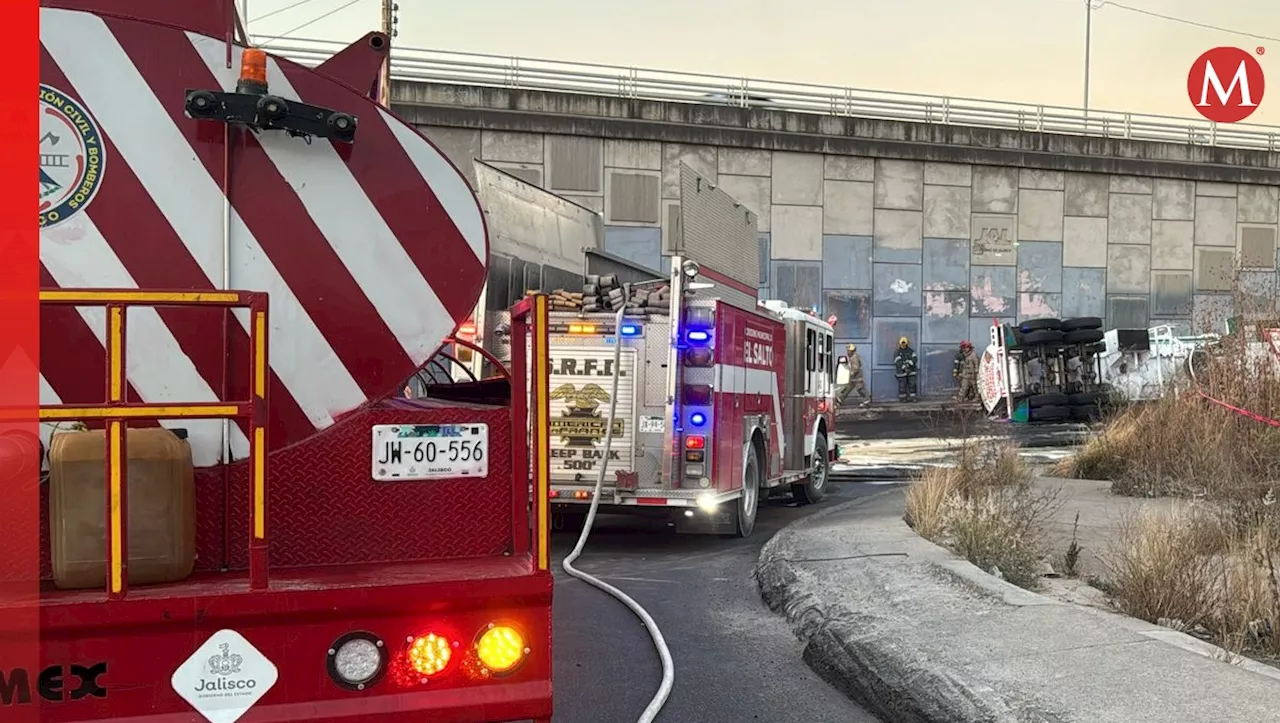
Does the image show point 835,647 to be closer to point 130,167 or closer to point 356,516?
point 356,516

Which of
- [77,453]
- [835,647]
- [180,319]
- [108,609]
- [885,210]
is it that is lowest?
[835,647]

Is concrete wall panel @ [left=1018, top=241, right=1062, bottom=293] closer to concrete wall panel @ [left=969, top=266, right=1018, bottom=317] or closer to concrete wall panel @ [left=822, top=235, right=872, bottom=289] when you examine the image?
concrete wall panel @ [left=969, top=266, right=1018, bottom=317]

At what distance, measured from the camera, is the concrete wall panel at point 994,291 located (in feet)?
101

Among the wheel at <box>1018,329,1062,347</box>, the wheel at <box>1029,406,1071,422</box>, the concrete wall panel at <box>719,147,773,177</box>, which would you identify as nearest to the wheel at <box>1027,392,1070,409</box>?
the wheel at <box>1029,406,1071,422</box>

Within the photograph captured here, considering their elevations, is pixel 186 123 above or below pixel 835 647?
above

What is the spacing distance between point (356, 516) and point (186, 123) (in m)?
1.22

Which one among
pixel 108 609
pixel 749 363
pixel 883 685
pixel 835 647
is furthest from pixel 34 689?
pixel 749 363

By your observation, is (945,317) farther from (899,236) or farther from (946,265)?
(899,236)

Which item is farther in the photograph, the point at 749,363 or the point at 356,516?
the point at 749,363

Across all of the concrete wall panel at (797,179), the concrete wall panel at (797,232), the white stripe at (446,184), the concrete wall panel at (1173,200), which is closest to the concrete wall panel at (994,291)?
the concrete wall panel at (797,232)

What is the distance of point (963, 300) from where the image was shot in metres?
30.5

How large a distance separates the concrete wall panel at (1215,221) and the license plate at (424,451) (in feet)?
113

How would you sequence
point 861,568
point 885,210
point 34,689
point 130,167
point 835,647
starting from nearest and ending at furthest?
point 34,689
point 130,167
point 835,647
point 861,568
point 885,210

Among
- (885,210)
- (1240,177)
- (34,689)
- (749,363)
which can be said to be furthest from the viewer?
(1240,177)
